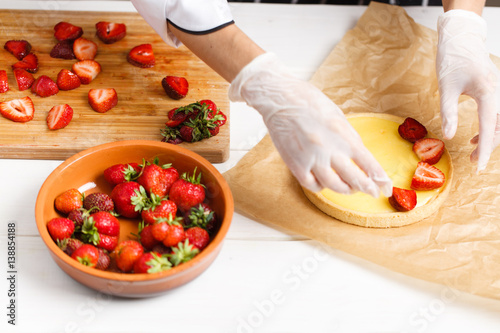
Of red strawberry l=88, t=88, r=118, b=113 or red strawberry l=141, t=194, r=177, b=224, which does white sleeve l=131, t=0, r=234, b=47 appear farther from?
red strawberry l=141, t=194, r=177, b=224

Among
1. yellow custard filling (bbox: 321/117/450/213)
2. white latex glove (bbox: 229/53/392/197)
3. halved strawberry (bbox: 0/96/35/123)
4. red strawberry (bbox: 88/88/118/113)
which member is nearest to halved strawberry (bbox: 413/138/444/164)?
yellow custard filling (bbox: 321/117/450/213)

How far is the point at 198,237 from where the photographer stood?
1219 mm

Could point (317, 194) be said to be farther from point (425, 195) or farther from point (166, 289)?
point (166, 289)

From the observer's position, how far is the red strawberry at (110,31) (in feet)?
6.24

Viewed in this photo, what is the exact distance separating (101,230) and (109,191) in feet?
0.64

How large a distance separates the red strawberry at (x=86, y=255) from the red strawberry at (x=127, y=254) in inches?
1.9

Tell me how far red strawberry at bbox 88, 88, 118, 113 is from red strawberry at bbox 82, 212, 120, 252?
1.59ft

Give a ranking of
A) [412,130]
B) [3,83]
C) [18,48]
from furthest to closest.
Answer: [18,48]
[3,83]
[412,130]

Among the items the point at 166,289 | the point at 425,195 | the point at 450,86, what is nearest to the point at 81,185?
the point at 166,289

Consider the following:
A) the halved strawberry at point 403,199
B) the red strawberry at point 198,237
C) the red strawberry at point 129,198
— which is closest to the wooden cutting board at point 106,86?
the red strawberry at point 129,198

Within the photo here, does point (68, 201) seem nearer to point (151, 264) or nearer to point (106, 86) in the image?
point (151, 264)

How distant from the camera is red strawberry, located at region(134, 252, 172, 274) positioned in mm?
1143

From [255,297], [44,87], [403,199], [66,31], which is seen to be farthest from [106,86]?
[403,199]

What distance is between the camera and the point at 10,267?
4.23ft
